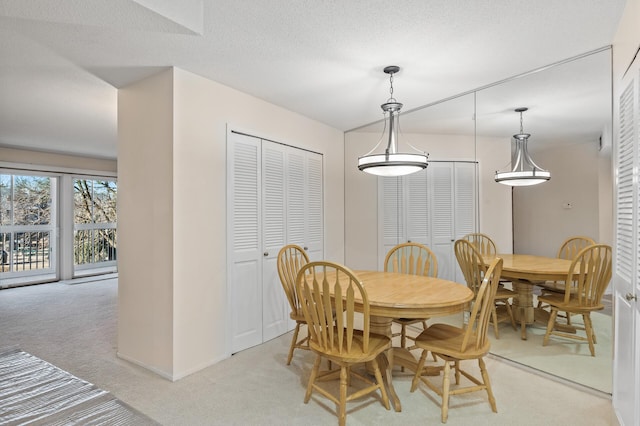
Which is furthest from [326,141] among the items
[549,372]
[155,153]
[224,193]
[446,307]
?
[549,372]

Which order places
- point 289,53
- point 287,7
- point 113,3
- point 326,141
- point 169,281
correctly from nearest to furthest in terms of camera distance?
point 113,3 < point 287,7 < point 289,53 < point 169,281 < point 326,141

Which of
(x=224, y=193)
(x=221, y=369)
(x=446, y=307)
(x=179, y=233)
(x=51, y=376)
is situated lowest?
(x=221, y=369)

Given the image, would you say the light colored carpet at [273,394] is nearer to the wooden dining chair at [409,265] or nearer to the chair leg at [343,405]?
the chair leg at [343,405]

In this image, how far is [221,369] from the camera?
278 cm

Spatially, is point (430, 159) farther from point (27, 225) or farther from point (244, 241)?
point (27, 225)

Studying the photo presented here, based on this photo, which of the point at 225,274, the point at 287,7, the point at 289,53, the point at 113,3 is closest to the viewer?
the point at 113,3

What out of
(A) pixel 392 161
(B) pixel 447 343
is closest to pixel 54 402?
(B) pixel 447 343

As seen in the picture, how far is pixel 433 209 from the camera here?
12.3 ft

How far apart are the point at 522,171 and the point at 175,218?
287cm

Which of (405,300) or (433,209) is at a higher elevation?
(433,209)

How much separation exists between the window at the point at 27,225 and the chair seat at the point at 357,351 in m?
6.78

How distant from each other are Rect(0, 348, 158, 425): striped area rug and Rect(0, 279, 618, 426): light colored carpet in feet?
1.49

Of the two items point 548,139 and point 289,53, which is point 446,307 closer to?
point 548,139

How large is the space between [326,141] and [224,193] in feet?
5.88
